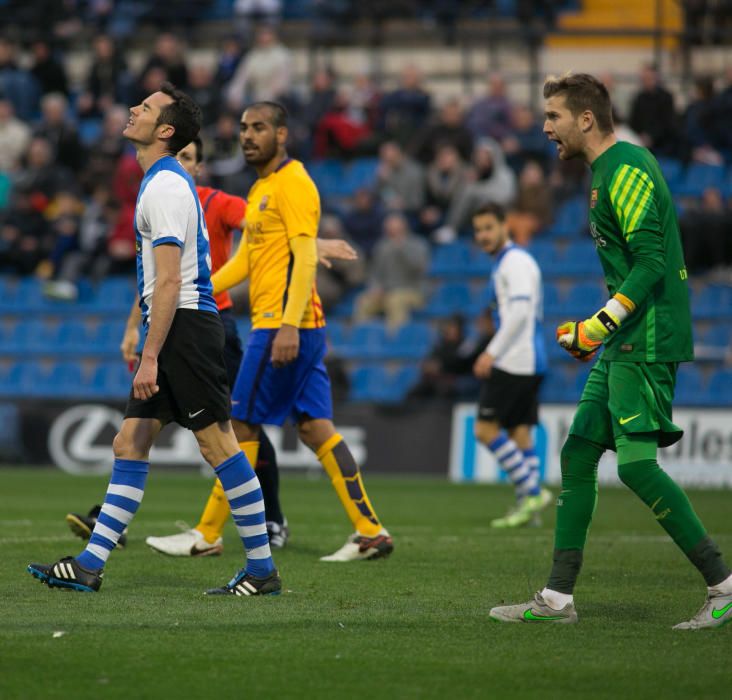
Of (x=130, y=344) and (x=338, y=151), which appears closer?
(x=130, y=344)

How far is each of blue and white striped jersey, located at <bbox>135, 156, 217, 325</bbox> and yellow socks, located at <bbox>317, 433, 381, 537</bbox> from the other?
2.08m

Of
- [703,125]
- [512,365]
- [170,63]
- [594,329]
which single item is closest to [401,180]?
[703,125]

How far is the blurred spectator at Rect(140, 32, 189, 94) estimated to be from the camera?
23406mm

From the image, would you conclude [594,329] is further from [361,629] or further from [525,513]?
[525,513]

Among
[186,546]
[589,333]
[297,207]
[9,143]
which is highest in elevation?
[9,143]

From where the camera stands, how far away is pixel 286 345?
811 cm

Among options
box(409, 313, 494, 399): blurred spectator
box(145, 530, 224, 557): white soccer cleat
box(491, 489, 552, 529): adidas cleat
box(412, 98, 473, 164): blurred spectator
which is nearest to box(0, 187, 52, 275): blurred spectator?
box(412, 98, 473, 164): blurred spectator

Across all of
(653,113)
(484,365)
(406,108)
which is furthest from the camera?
(406,108)

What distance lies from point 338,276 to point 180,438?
13.0ft

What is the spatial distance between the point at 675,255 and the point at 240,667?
8.62ft

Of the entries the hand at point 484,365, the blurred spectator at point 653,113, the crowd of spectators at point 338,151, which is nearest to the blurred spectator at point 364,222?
the crowd of spectators at point 338,151

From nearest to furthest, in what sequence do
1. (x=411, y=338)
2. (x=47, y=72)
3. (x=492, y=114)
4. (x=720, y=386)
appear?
(x=720, y=386), (x=411, y=338), (x=492, y=114), (x=47, y=72)

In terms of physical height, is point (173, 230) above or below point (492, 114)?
below

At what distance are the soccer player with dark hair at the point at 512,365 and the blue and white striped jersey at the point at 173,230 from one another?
5105 mm
